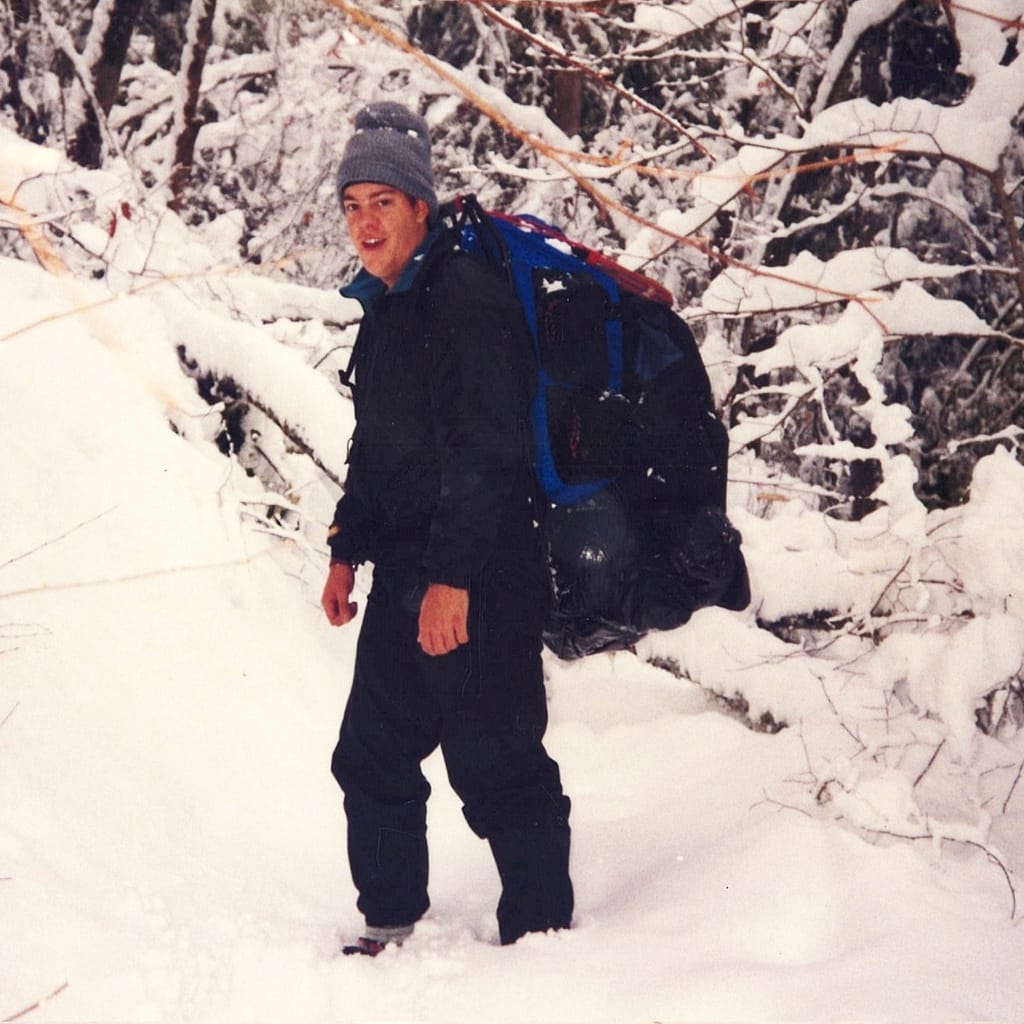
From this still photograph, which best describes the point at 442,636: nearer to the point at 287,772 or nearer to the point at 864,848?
the point at 864,848

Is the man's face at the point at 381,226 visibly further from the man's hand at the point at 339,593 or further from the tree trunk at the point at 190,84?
the tree trunk at the point at 190,84

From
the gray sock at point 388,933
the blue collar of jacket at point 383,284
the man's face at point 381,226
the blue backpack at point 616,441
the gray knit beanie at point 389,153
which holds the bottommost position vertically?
the gray sock at point 388,933

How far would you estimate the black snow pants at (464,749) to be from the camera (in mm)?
2195

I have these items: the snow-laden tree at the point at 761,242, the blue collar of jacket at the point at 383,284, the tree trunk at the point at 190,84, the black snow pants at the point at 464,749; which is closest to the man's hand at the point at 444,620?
the black snow pants at the point at 464,749

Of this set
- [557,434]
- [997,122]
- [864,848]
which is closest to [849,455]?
[997,122]

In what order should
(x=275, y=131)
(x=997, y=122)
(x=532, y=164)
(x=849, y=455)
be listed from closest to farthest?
(x=997, y=122) < (x=849, y=455) < (x=532, y=164) < (x=275, y=131)

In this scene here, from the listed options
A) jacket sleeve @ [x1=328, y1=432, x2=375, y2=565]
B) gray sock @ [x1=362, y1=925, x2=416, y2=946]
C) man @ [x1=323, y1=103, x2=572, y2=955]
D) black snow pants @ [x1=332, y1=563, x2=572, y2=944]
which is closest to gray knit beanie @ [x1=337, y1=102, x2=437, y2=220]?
man @ [x1=323, y1=103, x2=572, y2=955]

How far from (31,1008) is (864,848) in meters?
1.82

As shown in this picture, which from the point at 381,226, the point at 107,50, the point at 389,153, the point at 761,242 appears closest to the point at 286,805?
the point at 381,226

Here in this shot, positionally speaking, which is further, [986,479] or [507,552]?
[986,479]

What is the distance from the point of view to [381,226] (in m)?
2.22

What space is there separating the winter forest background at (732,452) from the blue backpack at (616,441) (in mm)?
364

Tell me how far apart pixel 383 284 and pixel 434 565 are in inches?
27.0

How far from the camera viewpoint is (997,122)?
120 inches
